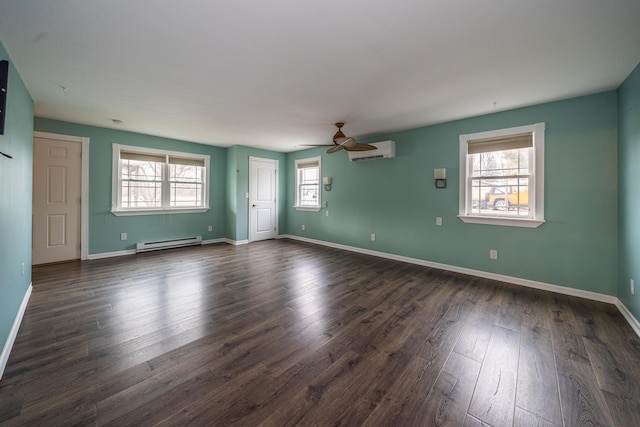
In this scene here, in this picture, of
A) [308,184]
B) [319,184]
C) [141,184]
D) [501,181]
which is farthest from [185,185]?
[501,181]

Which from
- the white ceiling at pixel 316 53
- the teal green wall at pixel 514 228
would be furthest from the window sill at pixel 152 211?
the teal green wall at pixel 514 228

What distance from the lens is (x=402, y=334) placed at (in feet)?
7.61

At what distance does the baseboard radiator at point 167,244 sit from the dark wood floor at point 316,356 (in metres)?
1.73

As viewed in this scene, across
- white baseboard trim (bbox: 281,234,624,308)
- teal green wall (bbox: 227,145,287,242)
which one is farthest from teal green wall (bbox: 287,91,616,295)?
teal green wall (bbox: 227,145,287,242)

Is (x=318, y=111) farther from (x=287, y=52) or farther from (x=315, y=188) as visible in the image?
(x=315, y=188)

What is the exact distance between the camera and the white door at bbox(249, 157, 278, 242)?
657 centimetres

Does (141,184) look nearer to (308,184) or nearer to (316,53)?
(308,184)

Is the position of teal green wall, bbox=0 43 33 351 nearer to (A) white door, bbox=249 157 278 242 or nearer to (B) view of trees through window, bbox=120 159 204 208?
(B) view of trees through window, bbox=120 159 204 208

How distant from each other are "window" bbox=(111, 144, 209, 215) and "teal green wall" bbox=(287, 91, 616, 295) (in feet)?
11.5

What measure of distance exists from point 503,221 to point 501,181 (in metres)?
0.59

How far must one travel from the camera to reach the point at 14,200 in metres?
2.44

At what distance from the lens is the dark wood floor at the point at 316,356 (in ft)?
4.87

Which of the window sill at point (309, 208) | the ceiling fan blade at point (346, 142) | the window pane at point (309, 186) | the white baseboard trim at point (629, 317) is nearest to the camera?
the white baseboard trim at point (629, 317)

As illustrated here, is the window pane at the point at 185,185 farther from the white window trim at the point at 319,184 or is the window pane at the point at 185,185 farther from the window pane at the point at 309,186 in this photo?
the window pane at the point at 309,186
